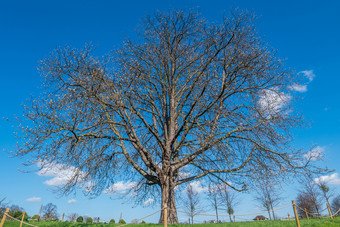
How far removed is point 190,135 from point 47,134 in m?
6.89

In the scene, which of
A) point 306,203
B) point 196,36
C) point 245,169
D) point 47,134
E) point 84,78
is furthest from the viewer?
point 306,203

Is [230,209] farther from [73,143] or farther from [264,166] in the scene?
[73,143]

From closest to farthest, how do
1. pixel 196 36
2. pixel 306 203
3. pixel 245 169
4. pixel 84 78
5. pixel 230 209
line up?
pixel 84 78 < pixel 245 169 < pixel 196 36 < pixel 230 209 < pixel 306 203

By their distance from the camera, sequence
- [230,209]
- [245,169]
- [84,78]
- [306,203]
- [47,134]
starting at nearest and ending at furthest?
[47,134], [84,78], [245,169], [230,209], [306,203]

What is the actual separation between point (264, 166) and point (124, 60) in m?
8.43

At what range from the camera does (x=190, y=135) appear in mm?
12195

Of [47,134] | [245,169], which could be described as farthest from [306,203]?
[47,134]

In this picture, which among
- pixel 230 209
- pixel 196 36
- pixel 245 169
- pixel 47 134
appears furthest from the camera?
pixel 230 209

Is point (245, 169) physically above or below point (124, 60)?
below

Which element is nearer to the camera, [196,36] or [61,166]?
[61,166]

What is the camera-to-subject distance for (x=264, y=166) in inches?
378

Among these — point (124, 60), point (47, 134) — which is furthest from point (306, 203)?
point (47, 134)

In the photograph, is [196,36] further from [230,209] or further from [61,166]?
[230,209]

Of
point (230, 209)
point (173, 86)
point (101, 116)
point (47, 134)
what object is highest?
point (173, 86)
